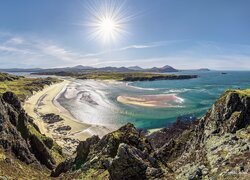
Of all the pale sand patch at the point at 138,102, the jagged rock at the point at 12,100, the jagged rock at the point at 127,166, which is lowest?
the pale sand patch at the point at 138,102

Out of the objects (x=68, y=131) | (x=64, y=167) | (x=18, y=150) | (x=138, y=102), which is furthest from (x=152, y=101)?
(x=64, y=167)

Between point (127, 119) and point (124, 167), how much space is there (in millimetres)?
74877

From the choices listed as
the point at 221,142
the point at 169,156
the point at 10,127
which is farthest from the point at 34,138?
the point at 221,142

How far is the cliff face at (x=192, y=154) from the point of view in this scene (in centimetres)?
1281

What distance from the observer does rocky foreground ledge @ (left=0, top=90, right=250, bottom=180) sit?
13.0m

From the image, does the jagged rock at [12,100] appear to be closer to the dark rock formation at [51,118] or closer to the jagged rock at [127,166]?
the jagged rock at [127,166]

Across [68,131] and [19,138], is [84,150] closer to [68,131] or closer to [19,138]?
[19,138]

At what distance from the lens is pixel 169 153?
70.8 feet

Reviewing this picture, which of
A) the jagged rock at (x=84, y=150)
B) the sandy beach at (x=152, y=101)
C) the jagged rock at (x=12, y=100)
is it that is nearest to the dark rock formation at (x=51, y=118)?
the sandy beach at (x=152, y=101)

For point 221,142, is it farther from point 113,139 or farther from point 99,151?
point 99,151

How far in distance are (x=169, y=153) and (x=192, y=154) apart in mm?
5355

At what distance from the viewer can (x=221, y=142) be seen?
15016 millimetres

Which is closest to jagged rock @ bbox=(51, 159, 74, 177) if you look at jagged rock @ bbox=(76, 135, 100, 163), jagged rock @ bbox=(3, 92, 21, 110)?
jagged rock @ bbox=(76, 135, 100, 163)

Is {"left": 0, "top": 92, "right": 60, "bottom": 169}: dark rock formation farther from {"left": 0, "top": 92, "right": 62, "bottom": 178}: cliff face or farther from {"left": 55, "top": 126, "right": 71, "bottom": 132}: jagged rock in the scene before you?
{"left": 55, "top": 126, "right": 71, "bottom": 132}: jagged rock
